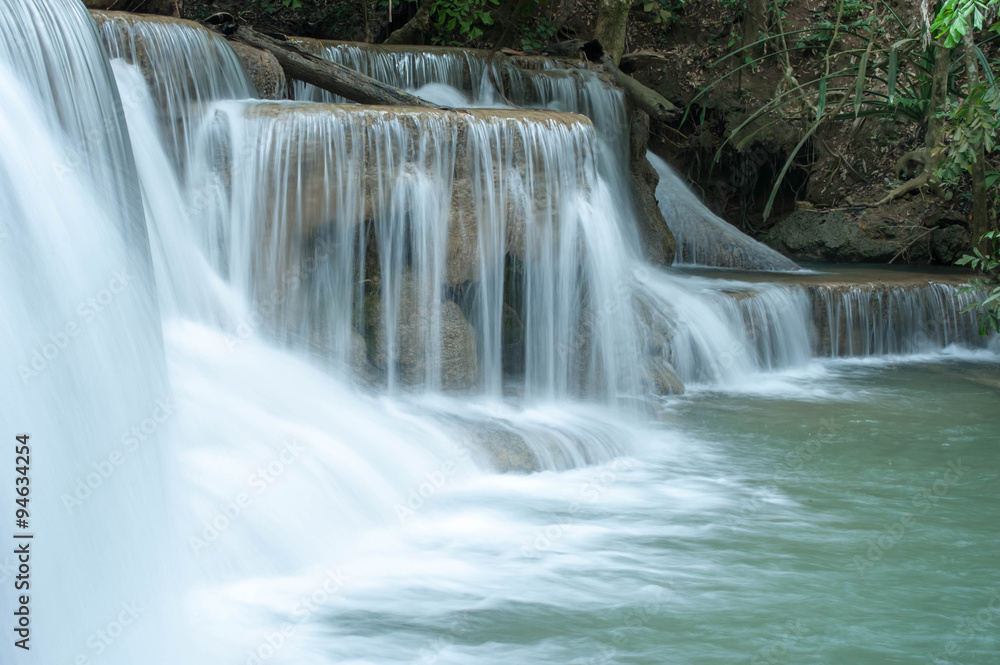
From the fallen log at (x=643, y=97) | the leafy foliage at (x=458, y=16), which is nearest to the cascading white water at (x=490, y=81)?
the fallen log at (x=643, y=97)

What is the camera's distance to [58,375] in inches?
127

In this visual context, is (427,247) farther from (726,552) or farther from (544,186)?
(726,552)

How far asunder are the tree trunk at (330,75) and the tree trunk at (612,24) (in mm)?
4555

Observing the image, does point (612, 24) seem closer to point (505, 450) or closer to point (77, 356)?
point (505, 450)

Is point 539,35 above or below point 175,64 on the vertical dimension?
above

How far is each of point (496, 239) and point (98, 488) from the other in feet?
11.6

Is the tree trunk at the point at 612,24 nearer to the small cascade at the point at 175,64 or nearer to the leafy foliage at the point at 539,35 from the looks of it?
the leafy foliage at the point at 539,35

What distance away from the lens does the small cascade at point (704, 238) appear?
35.6 feet

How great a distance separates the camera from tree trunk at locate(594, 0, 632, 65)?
11211 millimetres

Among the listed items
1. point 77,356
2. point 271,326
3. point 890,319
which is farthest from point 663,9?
point 77,356

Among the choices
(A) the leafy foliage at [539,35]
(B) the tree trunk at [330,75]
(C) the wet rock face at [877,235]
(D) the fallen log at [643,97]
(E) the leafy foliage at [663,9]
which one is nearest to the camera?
(B) the tree trunk at [330,75]

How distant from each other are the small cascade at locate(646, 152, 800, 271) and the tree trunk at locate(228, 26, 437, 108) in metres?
4.82

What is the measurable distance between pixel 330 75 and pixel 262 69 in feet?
1.64

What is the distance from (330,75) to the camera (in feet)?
24.1
